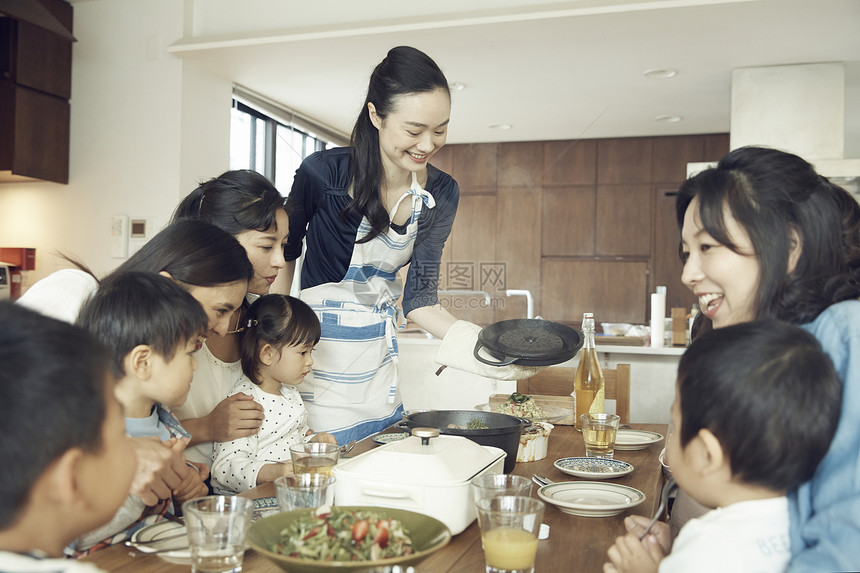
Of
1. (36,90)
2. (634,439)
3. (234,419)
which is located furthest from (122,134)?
(634,439)

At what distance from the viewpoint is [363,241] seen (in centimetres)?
193

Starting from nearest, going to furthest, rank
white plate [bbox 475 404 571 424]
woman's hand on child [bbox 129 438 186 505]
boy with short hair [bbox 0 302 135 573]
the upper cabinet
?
boy with short hair [bbox 0 302 135 573] < woman's hand on child [bbox 129 438 186 505] < white plate [bbox 475 404 571 424] < the upper cabinet

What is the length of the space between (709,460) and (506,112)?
4691 mm

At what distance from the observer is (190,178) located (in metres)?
4.00

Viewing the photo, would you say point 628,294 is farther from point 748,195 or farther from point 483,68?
point 748,195

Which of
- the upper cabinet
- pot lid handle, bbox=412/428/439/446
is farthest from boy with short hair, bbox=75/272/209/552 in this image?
the upper cabinet

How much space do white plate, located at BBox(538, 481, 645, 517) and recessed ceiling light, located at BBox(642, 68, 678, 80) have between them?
3436 millimetres

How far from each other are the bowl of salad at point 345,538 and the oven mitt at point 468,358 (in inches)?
28.6

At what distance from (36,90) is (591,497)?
379cm

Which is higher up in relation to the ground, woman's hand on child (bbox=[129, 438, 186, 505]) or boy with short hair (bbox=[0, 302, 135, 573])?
boy with short hair (bbox=[0, 302, 135, 573])

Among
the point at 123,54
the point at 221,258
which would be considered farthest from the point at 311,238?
the point at 123,54

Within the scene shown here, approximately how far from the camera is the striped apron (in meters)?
1.92

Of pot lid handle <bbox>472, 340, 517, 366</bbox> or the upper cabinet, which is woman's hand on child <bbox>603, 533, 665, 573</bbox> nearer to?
pot lid handle <bbox>472, 340, 517, 366</bbox>

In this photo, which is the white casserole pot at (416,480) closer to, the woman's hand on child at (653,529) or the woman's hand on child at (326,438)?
the woman's hand on child at (653,529)
